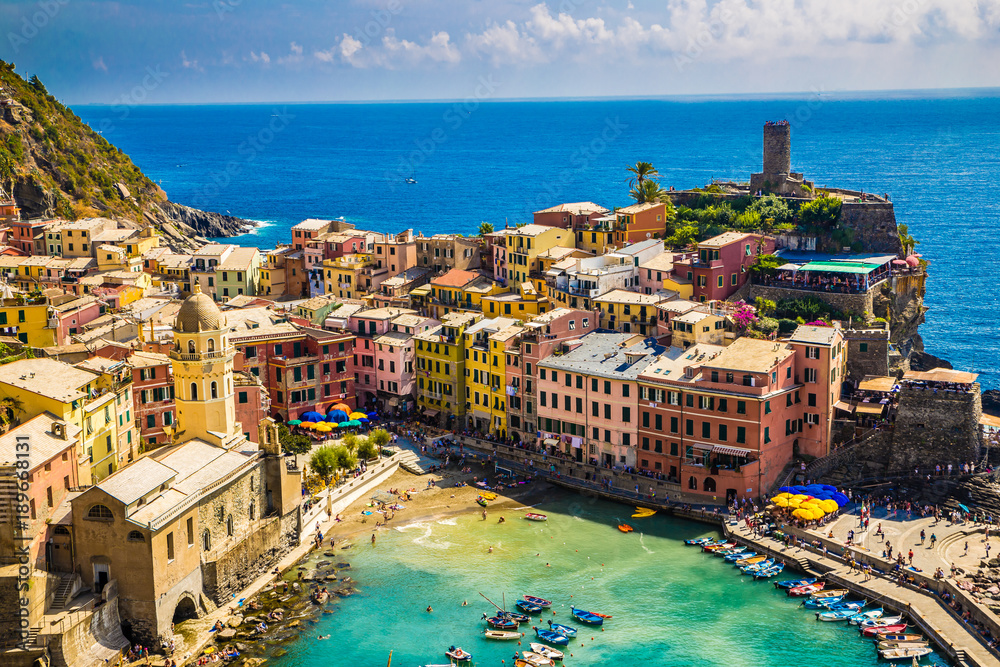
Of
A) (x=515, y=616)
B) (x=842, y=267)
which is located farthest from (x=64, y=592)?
(x=842, y=267)

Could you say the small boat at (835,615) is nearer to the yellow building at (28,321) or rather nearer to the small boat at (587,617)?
the small boat at (587,617)

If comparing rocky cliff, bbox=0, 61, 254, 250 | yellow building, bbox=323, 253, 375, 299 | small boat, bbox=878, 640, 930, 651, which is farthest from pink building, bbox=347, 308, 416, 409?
rocky cliff, bbox=0, 61, 254, 250

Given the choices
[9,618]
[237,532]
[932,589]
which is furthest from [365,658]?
[932,589]

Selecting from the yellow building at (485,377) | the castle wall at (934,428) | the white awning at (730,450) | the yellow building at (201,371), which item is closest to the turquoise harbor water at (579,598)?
the white awning at (730,450)

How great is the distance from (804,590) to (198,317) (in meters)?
37.0

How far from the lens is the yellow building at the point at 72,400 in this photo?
60906mm

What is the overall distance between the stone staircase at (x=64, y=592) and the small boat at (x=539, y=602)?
23241 millimetres

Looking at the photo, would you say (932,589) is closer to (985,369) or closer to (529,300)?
(529,300)

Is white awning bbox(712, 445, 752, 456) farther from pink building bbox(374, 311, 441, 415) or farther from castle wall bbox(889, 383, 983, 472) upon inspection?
pink building bbox(374, 311, 441, 415)

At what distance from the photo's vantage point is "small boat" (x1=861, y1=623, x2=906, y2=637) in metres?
57.2

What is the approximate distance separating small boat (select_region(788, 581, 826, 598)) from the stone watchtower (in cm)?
5474

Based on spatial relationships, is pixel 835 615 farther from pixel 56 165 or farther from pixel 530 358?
pixel 56 165

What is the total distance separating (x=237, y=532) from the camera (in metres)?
63.2

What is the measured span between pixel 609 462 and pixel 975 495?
2350 centimetres
